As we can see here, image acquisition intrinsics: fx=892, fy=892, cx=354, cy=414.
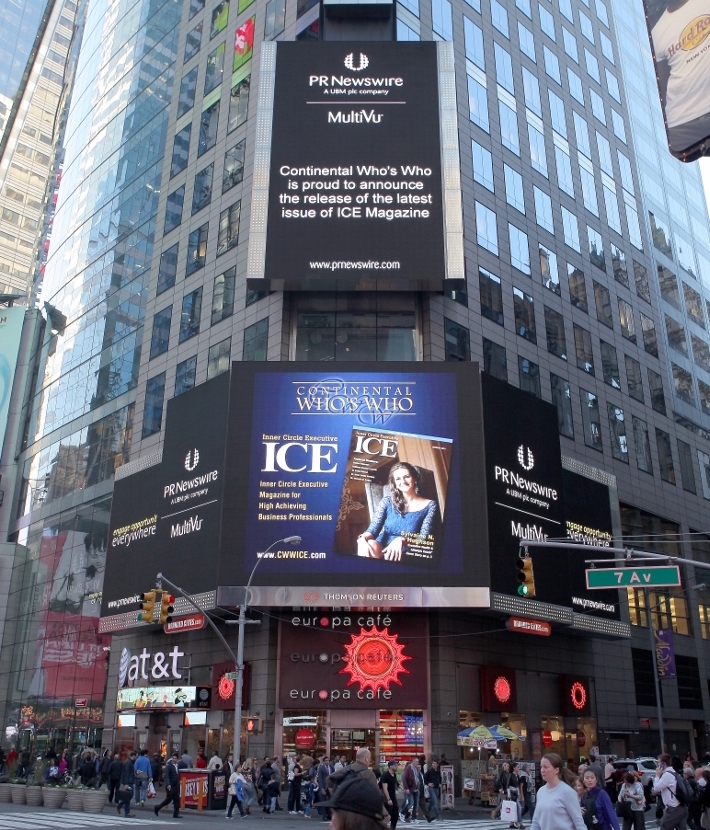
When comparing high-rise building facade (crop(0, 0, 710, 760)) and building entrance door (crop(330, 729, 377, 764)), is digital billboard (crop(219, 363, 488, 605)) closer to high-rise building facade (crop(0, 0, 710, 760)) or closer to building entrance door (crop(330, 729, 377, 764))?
high-rise building facade (crop(0, 0, 710, 760))

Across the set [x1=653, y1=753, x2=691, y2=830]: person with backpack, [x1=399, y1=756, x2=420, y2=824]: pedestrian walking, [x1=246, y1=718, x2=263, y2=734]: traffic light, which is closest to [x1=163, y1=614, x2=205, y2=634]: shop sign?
[x1=246, y1=718, x2=263, y2=734]: traffic light

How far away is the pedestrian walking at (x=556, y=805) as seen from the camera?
30.6 ft

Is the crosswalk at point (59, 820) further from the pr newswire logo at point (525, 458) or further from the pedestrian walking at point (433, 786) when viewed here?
the pr newswire logo at point (525, 458)

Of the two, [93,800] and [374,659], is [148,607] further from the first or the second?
[374,659]

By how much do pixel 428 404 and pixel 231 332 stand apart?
1309 centimetres

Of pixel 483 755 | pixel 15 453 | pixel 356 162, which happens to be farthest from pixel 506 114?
pixel 15 453

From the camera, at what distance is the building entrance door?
124 feet

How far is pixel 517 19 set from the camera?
2454 inches

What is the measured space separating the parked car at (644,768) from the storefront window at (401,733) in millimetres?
8123

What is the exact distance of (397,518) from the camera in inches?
1505

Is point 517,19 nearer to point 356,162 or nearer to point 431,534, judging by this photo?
point 356,162

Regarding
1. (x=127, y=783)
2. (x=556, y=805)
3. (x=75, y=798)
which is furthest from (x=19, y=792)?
(x=556, y=805)

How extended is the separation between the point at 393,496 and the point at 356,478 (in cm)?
178

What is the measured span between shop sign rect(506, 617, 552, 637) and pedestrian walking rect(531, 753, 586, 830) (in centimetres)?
3081
